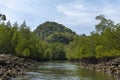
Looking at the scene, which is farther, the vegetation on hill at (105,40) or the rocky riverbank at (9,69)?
the vegetation on hill at (105,40)

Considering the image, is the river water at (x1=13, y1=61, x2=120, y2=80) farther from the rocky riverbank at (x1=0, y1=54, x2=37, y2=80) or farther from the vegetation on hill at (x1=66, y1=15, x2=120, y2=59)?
the vegetation on hill at (x1=66, y1=15, x2=120, y2=59)

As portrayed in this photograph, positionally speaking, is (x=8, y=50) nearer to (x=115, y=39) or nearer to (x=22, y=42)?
(x=22, y=42)

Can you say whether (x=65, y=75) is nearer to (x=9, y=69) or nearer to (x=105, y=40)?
(x=9, y=69)

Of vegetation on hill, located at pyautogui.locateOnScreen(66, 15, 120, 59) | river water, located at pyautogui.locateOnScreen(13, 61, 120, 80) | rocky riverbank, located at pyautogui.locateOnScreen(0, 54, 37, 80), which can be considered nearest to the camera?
rocky riverbank, located at pyautogui.locateOnScreen(0, 54, 37, 80)

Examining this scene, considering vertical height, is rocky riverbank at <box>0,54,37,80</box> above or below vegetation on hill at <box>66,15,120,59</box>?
below

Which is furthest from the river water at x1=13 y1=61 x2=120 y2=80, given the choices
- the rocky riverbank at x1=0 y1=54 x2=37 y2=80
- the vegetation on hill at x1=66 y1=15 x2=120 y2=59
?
the vegetation on hill at x1=66 y1=15 x2=120 y2=59

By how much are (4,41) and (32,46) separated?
18362 millimetres

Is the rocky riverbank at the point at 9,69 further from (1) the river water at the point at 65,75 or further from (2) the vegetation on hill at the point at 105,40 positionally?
Answer: (2) the vegetation on hill at the point at 105,40

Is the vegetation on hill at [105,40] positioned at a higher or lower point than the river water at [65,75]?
higher

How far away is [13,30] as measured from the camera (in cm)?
13450

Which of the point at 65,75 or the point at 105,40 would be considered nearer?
the point at 65,75

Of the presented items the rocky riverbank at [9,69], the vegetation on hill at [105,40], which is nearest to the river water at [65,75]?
the rocky riverbank at [9,69]

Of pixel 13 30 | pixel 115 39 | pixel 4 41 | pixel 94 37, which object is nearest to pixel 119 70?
pixel 115 39

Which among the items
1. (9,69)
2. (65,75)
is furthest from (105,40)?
(9,69)
